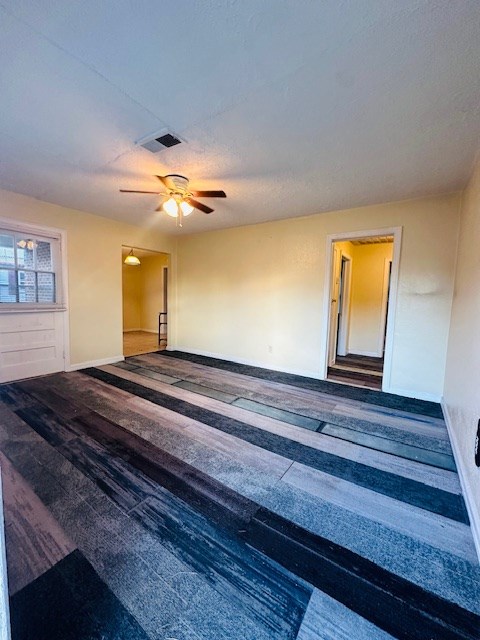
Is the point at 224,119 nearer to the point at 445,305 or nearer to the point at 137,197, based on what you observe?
the point at 137,197

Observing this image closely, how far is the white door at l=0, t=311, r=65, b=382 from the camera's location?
3.52 metres

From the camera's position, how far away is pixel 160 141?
2186 millimetres

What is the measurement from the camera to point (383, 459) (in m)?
2.08

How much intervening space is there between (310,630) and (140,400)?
2535 millimetres

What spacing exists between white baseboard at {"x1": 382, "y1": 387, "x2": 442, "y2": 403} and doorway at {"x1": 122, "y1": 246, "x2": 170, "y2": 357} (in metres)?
5.77

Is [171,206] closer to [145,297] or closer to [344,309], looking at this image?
[344,309]

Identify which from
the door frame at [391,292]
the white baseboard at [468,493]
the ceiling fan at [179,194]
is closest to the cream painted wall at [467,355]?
the white baseboard at [468,493]

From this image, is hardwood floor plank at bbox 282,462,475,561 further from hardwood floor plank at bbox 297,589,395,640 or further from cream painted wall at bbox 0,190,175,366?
cream painted wall at bbox 0,190,175,366

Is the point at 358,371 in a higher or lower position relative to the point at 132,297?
lower

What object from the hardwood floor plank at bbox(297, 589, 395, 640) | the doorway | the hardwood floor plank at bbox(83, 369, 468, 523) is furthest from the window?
the hardwood floor plank at bbox(297, 589, 395, 640)

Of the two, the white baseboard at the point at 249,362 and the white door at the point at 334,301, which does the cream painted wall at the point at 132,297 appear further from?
the white door at the point at 334,301

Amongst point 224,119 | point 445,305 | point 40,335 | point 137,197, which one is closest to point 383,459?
point 445,305

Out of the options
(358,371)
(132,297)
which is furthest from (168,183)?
(132,297)

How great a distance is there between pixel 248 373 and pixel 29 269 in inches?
138
